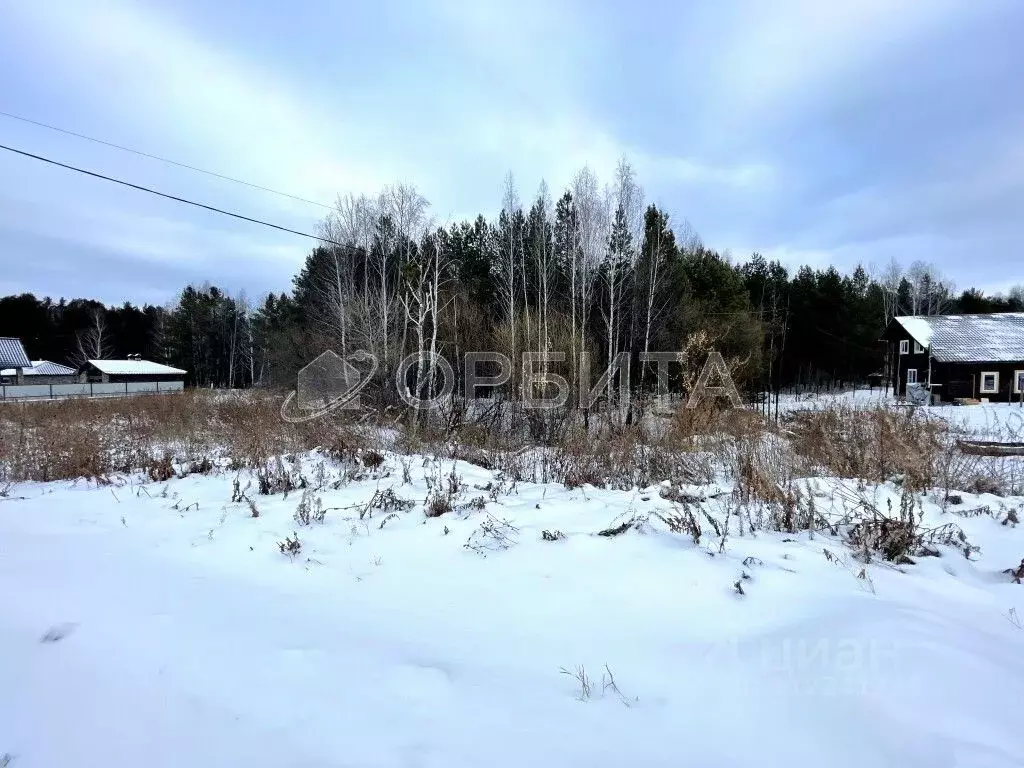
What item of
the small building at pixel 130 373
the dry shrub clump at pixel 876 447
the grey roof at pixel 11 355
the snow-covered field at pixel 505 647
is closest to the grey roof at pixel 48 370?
the small building at pixel 130 373

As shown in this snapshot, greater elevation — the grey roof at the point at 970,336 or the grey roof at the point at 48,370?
the grey roof at the point at 970,336

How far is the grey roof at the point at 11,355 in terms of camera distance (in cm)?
3212

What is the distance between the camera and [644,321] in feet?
63.5

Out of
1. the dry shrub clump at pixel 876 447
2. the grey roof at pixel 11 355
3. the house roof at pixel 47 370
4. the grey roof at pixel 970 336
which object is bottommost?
the dry shrub clump at pixel 876 447

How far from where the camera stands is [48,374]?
39.0m

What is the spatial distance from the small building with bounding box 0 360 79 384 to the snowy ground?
46.0m

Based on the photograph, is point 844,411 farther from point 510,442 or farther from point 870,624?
point 870,624

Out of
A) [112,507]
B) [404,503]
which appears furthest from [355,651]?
[112,507]

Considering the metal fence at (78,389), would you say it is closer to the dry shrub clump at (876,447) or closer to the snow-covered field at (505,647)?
the snow-covered field at (505,647)

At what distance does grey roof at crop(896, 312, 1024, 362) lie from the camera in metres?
24.1

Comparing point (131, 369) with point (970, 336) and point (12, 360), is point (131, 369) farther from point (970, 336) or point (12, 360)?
point (970, 336)

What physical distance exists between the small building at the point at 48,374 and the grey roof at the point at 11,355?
357cm

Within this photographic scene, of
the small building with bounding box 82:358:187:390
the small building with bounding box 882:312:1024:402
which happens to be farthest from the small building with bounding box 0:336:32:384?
the small building with bounding box 882:312:1024:402

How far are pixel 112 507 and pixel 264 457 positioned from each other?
5.43 feet
